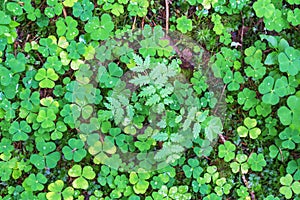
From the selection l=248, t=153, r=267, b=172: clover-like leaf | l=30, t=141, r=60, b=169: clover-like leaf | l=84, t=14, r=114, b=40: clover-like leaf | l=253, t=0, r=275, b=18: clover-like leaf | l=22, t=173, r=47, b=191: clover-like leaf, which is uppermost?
l=253, t=0, r=275, b=18: clover-like leaf

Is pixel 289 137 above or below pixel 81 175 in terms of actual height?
above

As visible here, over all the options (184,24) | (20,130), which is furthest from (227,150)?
(20,130)

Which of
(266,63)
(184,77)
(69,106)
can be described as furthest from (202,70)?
(69,106)

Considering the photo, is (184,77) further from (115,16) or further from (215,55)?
(115,16)

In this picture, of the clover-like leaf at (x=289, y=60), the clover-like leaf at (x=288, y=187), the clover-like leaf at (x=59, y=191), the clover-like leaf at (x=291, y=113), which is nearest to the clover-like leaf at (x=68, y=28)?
the clover-like leaf at (x=59, y=191)

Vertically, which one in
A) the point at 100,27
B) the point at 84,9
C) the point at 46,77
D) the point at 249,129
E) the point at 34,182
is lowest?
the point at 34,182

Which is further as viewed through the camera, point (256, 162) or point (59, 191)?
point (256, 162)

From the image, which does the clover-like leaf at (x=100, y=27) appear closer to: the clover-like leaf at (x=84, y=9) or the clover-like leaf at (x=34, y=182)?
the clover-like leaf at (x=84, y=9)

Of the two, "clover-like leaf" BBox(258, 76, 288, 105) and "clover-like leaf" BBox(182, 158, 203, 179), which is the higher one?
"clover-like leaf" BBox(258, 76, 288, 105)

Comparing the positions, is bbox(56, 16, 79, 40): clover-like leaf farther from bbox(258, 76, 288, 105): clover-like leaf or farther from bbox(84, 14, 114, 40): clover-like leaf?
bbox(258, 76, 288, 105): clover-like leaf

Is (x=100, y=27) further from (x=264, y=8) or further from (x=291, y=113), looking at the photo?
(x=291, y=113)

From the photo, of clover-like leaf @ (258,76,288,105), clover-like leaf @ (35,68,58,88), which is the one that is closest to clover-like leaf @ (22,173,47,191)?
clover-like leaf @ (35,68,58,88)

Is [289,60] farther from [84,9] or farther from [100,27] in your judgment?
[84,9]
